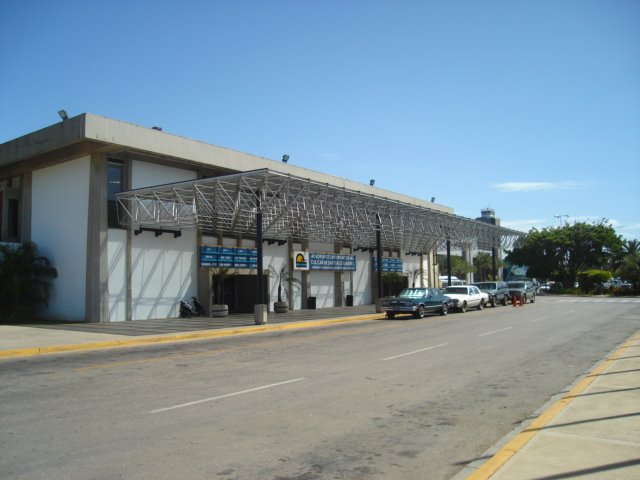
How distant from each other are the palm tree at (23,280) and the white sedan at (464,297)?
2223 centimetres

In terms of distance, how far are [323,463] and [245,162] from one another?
1121 inches

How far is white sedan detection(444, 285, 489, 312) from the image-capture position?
107ft

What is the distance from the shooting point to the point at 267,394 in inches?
357

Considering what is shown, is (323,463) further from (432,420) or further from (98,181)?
(98,181)

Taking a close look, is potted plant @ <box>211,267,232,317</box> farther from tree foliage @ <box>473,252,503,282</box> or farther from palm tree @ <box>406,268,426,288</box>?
tree foliage @ <box>473,252,503,282</box>

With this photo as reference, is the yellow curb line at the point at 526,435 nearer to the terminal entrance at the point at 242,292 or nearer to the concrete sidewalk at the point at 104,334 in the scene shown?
the concrete sidewalk at the point at 104,334

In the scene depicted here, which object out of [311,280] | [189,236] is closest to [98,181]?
[189,236]

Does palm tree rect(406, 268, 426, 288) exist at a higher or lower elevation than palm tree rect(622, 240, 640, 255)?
lower

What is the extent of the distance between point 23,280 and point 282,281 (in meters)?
15.8

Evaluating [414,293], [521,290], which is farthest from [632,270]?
[414,293]

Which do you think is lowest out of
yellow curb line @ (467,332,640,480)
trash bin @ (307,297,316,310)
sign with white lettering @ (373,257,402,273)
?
yellow curb line @ (467,332,640,480)

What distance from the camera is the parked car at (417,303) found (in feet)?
93.0

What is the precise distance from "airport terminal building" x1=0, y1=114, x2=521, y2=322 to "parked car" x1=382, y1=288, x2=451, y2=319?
224 inches

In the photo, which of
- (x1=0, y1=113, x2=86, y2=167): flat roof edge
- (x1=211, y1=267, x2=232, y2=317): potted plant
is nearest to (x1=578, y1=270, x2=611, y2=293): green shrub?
(x1=211, y1=267, x2=232, y2=317): potted plant
